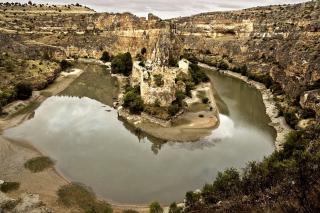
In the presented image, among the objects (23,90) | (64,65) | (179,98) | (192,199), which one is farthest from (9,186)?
(64,65)

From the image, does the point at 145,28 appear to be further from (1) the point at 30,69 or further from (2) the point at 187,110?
(2) the point at 187,110

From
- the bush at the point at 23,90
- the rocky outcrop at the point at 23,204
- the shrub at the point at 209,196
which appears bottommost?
the rocky outcrop at the point at 23,204

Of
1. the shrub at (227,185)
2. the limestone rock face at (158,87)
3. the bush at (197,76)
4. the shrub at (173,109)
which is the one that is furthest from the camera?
the bush at (197,76)

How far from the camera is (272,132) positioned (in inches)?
1946

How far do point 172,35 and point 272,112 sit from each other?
44149 mm

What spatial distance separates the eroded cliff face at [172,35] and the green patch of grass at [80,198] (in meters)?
44.9

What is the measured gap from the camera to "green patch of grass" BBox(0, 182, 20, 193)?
3381 cm

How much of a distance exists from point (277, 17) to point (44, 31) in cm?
6601

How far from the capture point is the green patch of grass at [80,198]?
3167 centimetres

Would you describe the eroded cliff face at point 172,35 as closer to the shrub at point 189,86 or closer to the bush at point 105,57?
the bush at point 105,57

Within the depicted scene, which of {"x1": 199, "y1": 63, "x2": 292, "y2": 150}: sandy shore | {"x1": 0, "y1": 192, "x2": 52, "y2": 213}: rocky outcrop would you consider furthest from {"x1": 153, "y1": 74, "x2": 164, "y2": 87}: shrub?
{"x1": 0, "y1": 192, "x2": 52, "y2": 213}: rocky outcrop

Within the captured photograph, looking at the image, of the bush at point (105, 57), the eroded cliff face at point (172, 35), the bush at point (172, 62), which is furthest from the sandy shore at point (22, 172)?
the bush at point (105, 57)

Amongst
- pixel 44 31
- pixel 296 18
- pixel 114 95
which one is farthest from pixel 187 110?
pixel 44 31

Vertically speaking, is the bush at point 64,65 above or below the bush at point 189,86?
below
